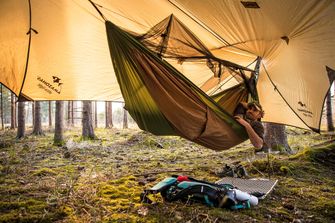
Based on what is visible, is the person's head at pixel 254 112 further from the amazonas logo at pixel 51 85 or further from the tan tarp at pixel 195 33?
the amazonas logo at pixel 51 85

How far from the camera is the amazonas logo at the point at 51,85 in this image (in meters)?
2.83

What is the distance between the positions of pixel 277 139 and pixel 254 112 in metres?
2.33

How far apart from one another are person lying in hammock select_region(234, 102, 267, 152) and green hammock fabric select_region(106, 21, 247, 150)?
141 mm

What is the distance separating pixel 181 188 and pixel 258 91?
5.43ft

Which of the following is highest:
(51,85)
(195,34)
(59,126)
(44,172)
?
(195,34)

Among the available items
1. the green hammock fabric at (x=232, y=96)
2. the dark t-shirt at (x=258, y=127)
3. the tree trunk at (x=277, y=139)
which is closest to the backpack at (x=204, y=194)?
the dark t-shirt at (x=258, y=127)

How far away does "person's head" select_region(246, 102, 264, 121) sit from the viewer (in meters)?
2.77

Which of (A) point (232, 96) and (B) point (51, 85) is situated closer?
(B) point (51, 85)

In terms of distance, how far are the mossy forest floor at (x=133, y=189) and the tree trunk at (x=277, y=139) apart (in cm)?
47

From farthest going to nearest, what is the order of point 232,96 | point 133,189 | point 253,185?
point 232,96 → point 253,185 → point 133,189

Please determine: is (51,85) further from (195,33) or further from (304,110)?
(304,110)

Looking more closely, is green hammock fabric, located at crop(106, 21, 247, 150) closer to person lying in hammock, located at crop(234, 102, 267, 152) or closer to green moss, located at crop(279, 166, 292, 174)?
person lying in hammock, located at crop(234, 102, 267, 152)

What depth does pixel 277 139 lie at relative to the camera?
4.80 metres

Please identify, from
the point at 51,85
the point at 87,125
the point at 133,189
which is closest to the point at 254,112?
the point at 133,189
